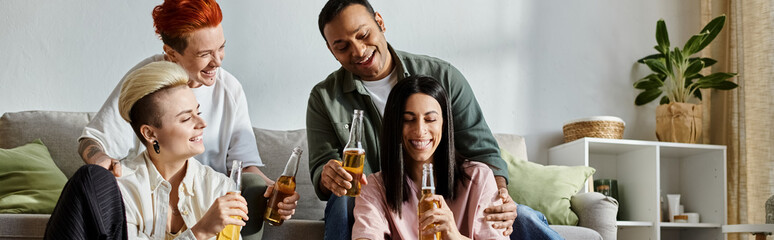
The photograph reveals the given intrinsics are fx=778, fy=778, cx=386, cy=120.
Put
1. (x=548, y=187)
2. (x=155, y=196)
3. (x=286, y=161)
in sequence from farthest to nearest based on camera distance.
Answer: (x=286, y=161) < (x=548, y=187) < (x=155, y=196)

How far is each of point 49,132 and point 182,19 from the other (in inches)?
37.0

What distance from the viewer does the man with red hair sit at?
2.06 metres

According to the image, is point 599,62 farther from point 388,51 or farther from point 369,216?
point 369,216

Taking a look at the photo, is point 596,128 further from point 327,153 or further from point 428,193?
point 428,193

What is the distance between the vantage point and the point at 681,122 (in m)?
3.44

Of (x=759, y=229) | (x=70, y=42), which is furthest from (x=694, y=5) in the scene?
(x=70, y=42)

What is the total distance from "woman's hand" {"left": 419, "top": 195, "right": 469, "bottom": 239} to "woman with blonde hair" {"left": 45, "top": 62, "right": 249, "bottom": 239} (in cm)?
41

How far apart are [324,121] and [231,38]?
1081mm

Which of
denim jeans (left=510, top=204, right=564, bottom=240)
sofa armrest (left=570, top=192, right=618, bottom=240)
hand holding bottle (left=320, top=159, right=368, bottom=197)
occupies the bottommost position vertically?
sofa armrest (left=570, top=192, right=618, bottom=240)

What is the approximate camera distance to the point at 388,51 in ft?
7.73

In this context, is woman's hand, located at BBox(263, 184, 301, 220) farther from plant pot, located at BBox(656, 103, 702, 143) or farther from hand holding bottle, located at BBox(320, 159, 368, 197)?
plant pot, located at BBox(656, 103, 702, 143)

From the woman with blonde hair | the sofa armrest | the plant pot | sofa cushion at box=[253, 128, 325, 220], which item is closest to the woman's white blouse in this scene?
the woman with blonde hair

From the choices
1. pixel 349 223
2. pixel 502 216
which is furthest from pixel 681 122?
pixel 349 223

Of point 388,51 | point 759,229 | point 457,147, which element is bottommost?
point 759,229
